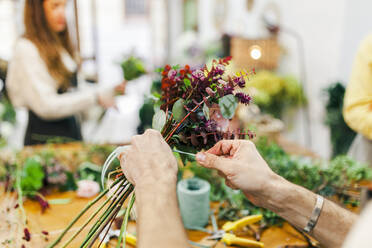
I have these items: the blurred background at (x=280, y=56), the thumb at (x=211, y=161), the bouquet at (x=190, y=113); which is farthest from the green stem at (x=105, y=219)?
the blurred background at (x=280, y=56)

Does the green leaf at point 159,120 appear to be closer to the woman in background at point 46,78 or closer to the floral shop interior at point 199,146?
the floral shop interior at point 199,146

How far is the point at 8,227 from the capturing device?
3.19ft

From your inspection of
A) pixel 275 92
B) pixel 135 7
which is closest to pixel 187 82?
pixel 275 92

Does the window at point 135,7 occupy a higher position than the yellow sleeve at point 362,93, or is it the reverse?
the window at point 135,7

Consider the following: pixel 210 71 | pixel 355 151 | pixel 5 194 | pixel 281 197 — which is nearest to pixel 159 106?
pixel 210 71

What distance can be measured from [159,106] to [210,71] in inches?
8.1

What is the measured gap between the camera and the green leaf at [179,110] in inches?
31.2

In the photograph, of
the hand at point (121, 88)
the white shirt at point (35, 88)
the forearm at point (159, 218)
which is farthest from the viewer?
the hand at point (121, 88)

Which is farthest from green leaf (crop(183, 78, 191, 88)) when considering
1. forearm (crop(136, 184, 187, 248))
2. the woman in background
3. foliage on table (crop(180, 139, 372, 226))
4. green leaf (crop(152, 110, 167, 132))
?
the woman in background

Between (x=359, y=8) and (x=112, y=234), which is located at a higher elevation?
(x=359, y=8)

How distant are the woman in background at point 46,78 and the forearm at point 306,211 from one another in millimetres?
1357

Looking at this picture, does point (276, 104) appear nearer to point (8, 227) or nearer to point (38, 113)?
point (38, 113)

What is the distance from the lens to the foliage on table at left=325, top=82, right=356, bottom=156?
2316 mm

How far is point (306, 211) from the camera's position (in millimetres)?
795
